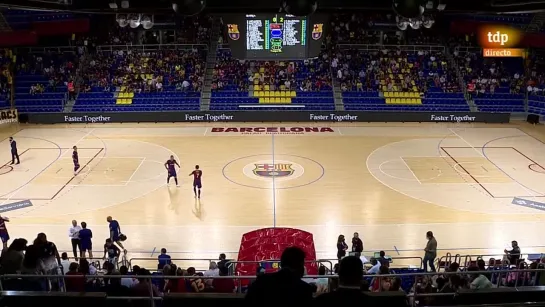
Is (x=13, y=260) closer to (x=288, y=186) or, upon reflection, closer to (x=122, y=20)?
(x=122, y=20)

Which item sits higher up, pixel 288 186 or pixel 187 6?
pixel 187 6

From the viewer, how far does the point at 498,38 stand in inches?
1336

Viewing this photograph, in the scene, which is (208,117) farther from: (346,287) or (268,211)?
(346,287)

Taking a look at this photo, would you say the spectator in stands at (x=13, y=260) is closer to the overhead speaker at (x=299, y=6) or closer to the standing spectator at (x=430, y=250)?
the overhead speaker at (x=299, y=6)

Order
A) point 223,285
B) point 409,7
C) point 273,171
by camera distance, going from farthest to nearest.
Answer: point 273,171 → point 409,7 → point 223,285

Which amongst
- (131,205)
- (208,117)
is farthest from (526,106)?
(131,205)

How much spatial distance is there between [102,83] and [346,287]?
33418mm

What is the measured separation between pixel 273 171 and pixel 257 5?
11.7 meters

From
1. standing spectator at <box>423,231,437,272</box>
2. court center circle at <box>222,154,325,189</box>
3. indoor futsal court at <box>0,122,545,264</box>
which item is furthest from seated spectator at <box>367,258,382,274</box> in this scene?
court center circle at <box>222,154,325,189</box>

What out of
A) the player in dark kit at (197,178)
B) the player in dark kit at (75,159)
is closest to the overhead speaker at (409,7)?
the player in dark kit at (197,178)

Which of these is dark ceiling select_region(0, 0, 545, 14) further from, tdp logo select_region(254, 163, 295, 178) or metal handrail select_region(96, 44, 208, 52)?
metal handrail select_region(96, 44, 208, 52)

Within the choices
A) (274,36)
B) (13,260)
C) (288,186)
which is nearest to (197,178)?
(288,186)

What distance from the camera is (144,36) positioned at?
39250mm

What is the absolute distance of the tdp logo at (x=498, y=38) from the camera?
1332 inches
